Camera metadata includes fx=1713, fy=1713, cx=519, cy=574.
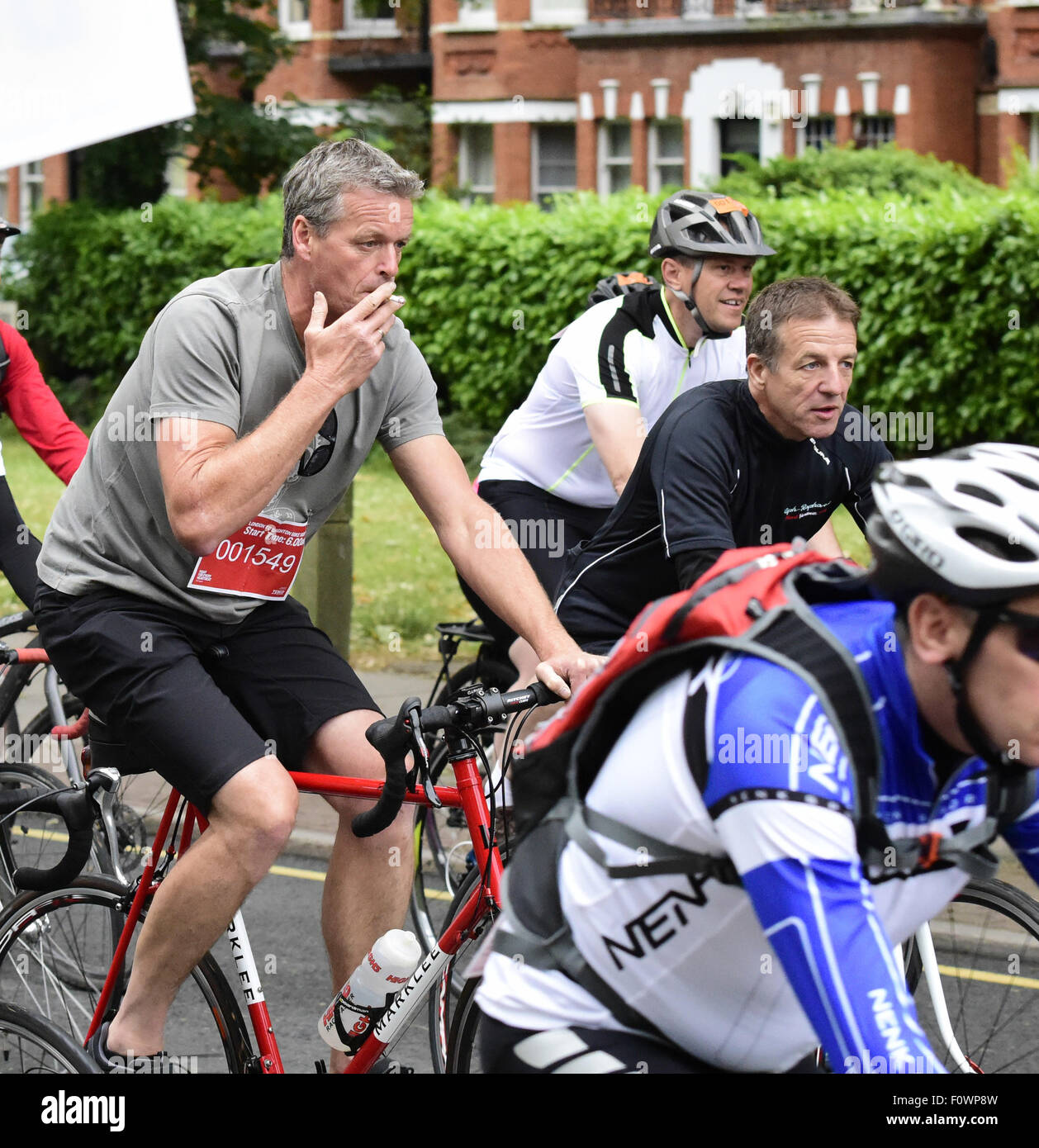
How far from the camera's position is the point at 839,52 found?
27344 mm

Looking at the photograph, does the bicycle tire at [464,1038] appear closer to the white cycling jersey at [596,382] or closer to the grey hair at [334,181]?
the grey hair at [334,181]

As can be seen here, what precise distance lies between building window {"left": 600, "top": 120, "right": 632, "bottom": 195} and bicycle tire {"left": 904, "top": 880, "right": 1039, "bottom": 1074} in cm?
2799

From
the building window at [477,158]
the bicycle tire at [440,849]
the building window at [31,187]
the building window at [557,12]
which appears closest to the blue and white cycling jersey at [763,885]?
the bicycle tire at [440,849]

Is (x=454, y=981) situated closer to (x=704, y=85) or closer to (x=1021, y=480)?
(x=1021, y=480)

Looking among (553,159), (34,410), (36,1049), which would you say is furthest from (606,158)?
(36,1049)

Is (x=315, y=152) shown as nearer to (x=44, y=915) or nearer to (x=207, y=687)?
(x=207, y=687)

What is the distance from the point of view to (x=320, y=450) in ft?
12.1

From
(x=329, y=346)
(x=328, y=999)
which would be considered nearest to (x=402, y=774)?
(x=329, y=346)

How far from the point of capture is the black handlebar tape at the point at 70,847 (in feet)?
12.5

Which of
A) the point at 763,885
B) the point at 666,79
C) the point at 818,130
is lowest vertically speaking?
the point at 818,130

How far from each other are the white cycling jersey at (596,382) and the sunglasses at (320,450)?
5.13 ft

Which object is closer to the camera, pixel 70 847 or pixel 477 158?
pixel 70 847

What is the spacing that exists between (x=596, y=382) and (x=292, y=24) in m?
33.3

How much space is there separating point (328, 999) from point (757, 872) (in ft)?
11.6
